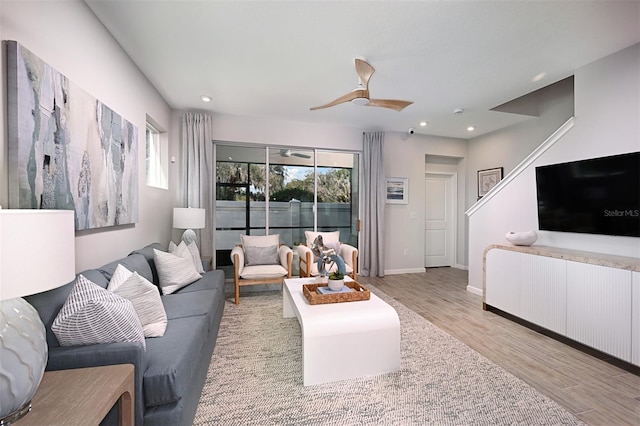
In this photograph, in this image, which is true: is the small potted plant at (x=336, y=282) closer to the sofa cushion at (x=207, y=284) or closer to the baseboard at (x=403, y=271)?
the sofa cushion at (x=207, y=284)

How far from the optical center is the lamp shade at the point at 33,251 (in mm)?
762

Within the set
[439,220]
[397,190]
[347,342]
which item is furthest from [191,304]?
[439,220]

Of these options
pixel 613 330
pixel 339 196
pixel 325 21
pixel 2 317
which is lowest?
pixel 613 330

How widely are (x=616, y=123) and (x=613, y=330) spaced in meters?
1.86

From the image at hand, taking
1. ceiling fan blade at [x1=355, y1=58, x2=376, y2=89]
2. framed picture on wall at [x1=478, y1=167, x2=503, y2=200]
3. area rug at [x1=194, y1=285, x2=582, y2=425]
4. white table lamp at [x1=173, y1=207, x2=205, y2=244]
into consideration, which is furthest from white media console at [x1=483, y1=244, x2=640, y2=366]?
white table lamp at [x1=173, y1=207, x2=205, y2=244]

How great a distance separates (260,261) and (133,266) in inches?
71.6

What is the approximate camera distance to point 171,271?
2.55 meters

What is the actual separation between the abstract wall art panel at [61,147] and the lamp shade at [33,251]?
0.73 metres

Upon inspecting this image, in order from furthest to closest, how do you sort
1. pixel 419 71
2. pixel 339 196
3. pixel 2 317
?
1. pixel 339 196
2. pixel 419 71
3. pixel 2 317

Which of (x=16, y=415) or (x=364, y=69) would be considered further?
(x=364, y=69)

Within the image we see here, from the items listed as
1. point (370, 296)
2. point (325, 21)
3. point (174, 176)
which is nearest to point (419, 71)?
point (325, 21)

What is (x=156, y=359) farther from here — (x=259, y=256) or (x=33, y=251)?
(x=259, y=256)

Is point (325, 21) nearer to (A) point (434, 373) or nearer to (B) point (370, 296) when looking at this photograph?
(B) point (370, 296)

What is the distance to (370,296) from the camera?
2.37 metres
